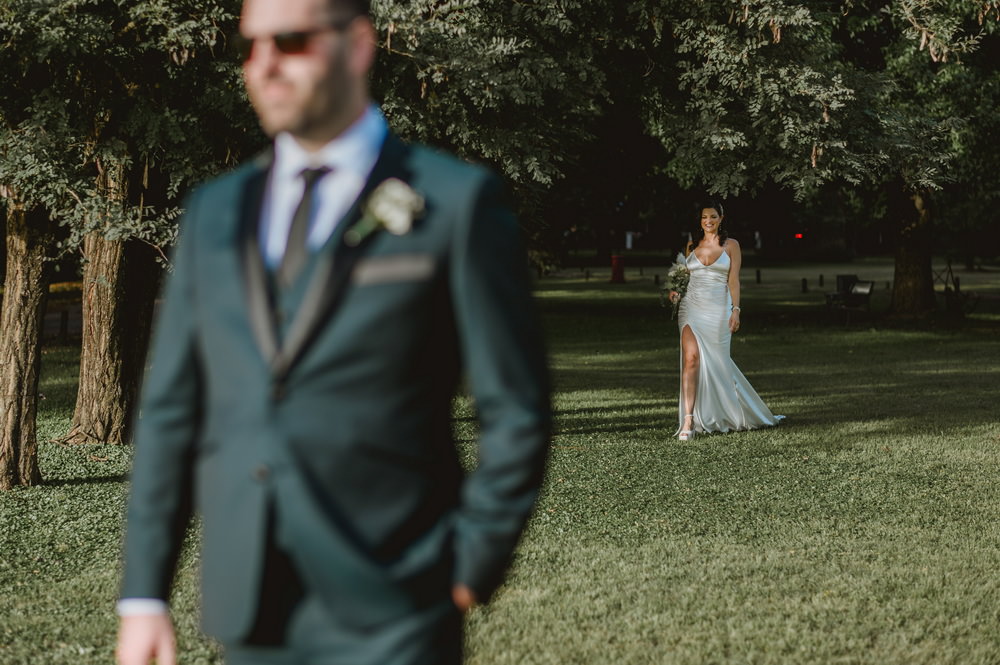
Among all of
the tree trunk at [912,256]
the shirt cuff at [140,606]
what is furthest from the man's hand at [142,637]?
the tree trunk at [912,256]

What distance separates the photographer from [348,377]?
2.30 metres

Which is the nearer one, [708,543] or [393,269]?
[393,269]

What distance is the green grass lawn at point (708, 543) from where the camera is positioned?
6.06 metres

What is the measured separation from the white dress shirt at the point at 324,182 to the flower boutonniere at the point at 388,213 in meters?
0.06

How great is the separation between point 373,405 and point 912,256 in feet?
99.5

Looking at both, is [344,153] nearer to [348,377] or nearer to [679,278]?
[348,377]

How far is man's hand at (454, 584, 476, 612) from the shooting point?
2.32 meters

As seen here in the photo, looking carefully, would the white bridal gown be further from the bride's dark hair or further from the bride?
the bride's dark hair

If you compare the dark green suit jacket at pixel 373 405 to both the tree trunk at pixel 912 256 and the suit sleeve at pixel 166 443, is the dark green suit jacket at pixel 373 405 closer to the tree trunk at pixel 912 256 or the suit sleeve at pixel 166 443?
the suit sleeve at pixel 166 443

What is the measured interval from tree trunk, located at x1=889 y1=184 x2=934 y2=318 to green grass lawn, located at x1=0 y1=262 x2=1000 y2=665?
14.4 m

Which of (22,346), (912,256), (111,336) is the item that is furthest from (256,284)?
(912,256)

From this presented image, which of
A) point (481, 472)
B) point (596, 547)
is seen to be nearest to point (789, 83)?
point (596, 547)

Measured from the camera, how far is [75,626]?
20.5ft

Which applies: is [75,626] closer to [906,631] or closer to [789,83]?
[906,631]
